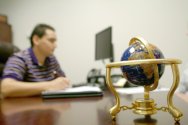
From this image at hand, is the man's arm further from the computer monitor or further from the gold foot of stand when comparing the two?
the gold foot of stand

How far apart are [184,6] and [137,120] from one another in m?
2.43

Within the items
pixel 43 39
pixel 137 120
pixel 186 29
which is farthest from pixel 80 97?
pixel 186 29

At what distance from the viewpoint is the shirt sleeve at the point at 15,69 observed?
1739 millimetres

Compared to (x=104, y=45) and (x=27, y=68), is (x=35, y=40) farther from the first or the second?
(x=104, y=45)

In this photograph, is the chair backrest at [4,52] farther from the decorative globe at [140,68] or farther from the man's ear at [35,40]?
the decorative globe at [140,68]

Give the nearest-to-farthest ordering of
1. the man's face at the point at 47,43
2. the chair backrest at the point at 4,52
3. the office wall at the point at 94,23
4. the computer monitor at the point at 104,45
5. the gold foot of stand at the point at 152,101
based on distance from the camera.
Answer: the gold foot of stand at the point at 152,101, the chair backrest at the point at 4,52, the man's face at the point at 47,43, the computer monitor at the point at 104,45, the office wall at the point at 94,23

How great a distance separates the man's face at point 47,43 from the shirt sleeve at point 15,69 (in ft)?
1.05

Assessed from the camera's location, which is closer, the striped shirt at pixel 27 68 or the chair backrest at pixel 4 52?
the striped shirt at pixel 27 68

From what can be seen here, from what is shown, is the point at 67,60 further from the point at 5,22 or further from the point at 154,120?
the point at 154,120

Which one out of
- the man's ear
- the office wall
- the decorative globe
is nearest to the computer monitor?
the office wall

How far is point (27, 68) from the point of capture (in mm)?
1924

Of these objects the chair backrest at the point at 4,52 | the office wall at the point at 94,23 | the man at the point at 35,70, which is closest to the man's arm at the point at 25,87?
the man at the point at 35,70

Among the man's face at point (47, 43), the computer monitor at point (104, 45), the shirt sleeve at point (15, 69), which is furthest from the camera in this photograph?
the computer monitor at point (104, 45)

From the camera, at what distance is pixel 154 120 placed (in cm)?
63
